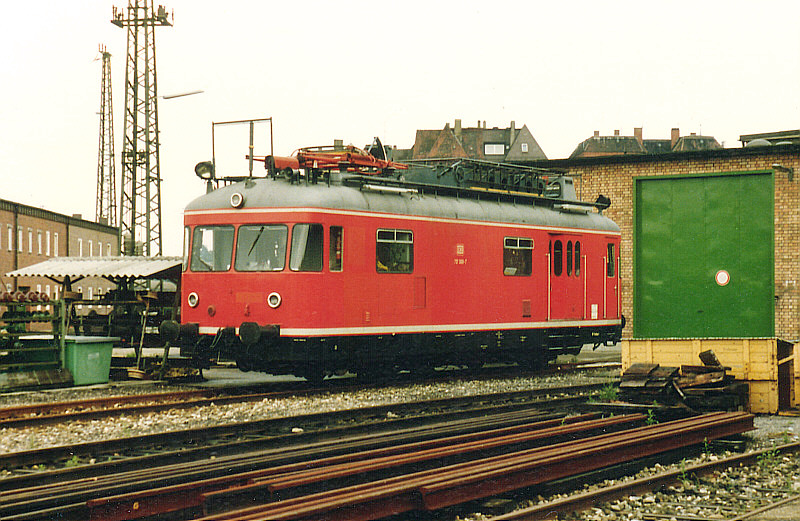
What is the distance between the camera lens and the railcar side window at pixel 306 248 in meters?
15.2

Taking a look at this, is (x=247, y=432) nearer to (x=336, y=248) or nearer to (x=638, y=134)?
(x=336, y=248)

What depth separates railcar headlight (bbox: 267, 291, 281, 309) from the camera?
15.2 m

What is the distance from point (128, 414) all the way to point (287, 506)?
6.90 m

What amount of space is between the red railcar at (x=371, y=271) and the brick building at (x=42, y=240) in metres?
30.6

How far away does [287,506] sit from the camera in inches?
246

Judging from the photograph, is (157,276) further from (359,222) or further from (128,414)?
(128,414)

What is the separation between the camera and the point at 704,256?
22.8 m

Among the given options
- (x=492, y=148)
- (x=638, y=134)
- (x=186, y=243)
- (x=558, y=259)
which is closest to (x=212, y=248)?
(x=186, y=243)

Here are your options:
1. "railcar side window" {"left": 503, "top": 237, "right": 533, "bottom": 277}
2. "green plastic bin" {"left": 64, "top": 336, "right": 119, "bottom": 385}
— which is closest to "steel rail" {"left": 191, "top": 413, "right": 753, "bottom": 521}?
"railcar side window" {"left": 503, "top": 237, "right": 533, "bottom": 277}

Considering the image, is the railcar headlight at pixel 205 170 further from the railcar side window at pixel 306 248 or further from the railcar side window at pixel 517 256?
the railcar side window at pixel 517 256

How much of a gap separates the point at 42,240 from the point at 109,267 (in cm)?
3663

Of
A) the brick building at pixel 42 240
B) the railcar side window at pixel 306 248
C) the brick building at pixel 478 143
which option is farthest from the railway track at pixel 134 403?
the brick building at pixel 478 143

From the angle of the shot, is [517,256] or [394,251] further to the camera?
[517,256]

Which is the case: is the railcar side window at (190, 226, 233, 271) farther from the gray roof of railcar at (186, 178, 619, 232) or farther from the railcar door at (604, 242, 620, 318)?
the railcar door at (604, 242, 620, 318)
